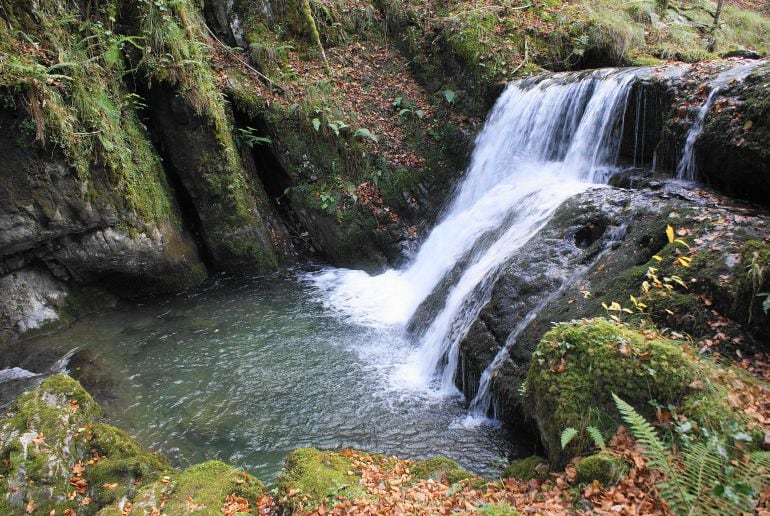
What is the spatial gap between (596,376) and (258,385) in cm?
463

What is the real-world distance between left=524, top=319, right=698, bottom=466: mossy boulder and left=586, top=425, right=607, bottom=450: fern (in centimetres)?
10

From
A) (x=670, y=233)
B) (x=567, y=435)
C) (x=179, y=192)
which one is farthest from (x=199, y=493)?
(x=179, y=192)

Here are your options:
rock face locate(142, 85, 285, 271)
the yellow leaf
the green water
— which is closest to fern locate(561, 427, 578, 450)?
the green water

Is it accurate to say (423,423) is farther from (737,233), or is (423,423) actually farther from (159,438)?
(737,233)

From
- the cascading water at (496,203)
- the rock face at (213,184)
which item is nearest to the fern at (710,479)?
the cascading water at (496,203)

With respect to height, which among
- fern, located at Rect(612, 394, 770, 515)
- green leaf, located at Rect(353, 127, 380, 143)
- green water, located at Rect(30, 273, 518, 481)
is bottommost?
green water, located at Rect(30, 273, 518, 481)

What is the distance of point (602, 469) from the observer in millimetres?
3088

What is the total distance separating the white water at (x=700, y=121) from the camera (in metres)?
6.30

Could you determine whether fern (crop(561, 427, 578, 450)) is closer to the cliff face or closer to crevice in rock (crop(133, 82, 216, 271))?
the cliff face

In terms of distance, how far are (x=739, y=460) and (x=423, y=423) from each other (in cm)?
334

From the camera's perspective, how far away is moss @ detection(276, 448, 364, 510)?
3492mm

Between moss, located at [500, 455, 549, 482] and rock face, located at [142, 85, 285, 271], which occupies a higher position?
rock face, located at [142, 85, 285, 271]

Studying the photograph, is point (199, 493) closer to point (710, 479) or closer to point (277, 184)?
point (710, 479)

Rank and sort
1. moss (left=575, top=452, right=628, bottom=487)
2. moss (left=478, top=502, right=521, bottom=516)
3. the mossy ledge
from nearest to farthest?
moss (left=478, top=502, right=521, bottom=516)
moss (left=575, top=452, right=628, bottom=487)
the mossy ledge
